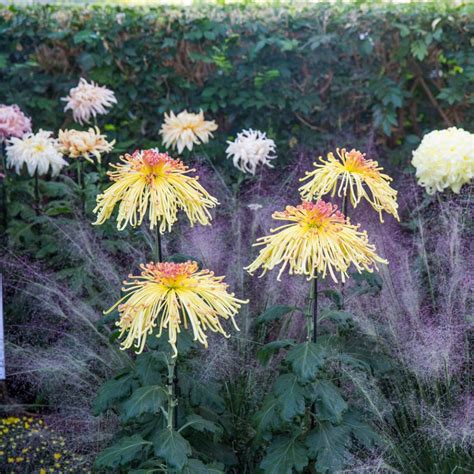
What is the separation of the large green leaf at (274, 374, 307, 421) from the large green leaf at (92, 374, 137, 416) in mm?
505

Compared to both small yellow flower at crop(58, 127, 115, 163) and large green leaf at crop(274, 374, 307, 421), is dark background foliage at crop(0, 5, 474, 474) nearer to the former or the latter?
large green leaf at crop(274, 374, 307, 421)

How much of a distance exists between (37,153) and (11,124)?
0.28 meters

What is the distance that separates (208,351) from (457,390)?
3.15 feet

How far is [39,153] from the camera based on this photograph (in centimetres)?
442

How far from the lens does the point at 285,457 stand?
8.80 ft

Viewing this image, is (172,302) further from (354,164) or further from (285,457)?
(354,164)

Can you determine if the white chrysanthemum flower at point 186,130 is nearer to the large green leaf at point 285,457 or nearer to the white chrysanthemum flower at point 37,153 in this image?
the white chrysanthemum flower at point 37,153

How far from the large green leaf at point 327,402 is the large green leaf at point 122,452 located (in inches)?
21.2

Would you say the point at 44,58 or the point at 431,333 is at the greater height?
the point at 44,58

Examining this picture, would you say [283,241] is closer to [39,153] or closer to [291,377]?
[291,377]

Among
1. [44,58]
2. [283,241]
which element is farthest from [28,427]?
[44,58]

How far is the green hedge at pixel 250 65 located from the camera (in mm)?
5363

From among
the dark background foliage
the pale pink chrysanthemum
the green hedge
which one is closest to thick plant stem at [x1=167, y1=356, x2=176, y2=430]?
the dark background foliage

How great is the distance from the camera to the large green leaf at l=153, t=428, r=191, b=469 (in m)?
2.44
